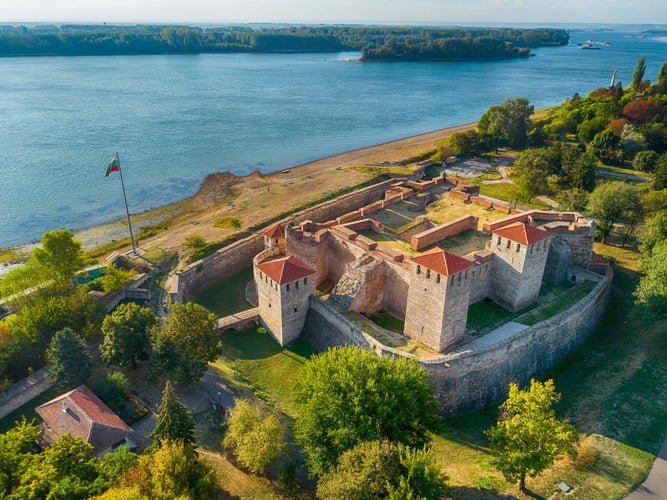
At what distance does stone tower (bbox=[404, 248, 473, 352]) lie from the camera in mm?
26281

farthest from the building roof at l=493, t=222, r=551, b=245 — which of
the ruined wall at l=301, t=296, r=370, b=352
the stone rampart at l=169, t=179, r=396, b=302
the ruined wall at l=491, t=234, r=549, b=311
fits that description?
the stone rampart at l=169, t=179, r=396, b=302

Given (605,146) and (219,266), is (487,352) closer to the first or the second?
(219,266)

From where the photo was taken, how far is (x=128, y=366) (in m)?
29.7

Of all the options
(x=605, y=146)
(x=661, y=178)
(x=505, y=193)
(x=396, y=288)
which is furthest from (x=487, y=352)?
(x=605, y=146)

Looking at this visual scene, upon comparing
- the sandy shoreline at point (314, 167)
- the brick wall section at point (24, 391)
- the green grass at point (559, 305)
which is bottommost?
the sandy shoreline at point (314, 167)

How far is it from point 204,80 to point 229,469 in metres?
137

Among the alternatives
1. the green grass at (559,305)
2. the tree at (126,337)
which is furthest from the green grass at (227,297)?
the green grass at (559,305)

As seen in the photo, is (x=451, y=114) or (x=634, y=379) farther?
(x=451, y=114)

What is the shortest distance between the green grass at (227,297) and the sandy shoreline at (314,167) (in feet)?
39.6

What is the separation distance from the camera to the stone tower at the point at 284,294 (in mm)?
29817

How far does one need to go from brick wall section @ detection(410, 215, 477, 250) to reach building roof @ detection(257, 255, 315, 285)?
8.61 metres

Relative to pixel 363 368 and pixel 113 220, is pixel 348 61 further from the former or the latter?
pixel 363 368

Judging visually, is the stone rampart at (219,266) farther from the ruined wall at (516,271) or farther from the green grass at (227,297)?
the ruined wall at (516,271)

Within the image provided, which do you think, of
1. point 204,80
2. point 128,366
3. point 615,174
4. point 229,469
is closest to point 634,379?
point 229,469
